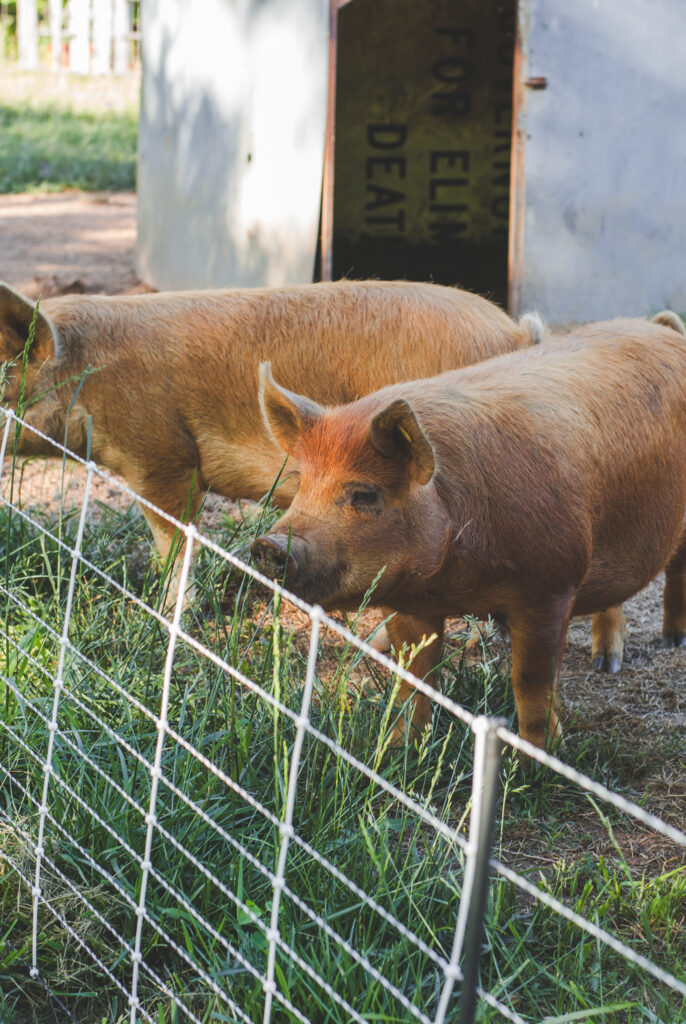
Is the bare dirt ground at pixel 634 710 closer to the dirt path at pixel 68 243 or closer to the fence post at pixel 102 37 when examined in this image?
the dirt path at pixel 68 243

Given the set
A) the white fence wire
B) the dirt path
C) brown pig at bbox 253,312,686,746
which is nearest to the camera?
the white fence wire

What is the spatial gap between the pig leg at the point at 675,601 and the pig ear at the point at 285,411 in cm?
180

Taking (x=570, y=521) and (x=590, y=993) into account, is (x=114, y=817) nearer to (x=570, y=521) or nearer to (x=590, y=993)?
(x=590, y=993)

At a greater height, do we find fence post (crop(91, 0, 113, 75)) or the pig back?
fence post (crop(91, 0, 113, 75))

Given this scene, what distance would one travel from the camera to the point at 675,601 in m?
4.43

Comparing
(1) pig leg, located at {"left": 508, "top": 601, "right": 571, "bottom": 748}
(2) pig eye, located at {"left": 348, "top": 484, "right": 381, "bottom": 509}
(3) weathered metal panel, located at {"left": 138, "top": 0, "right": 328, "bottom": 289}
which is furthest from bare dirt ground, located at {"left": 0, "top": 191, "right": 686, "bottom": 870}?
(3) weathered metal panel, located at {"left": 138, "top": 0, "right": 328, "bottom": 289}

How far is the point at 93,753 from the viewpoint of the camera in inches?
116

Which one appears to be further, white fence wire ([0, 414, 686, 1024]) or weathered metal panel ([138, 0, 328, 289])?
weathered metal panel ([138, 0, 328, 289])

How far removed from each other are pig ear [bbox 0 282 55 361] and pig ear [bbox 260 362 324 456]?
132cm

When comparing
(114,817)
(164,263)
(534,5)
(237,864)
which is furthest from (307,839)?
(164,263)

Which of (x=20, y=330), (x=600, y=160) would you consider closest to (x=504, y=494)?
(x=20, y=330)

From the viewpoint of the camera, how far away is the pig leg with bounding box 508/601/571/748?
3314 mm

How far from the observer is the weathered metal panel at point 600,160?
24.5 ft

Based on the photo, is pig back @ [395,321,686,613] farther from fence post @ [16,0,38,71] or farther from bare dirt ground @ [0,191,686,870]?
fence post @ [16,0,38,71]
